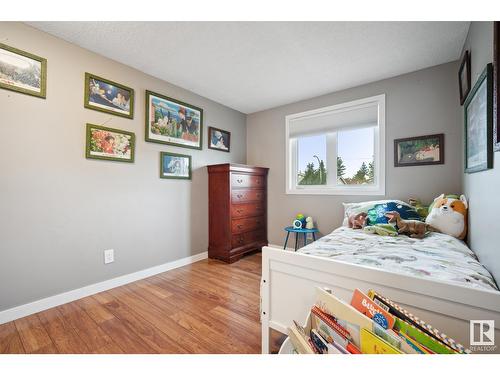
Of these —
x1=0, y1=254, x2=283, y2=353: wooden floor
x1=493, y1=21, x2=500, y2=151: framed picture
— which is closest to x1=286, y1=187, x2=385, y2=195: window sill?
x1=0, y1=254, x2=283, y2=353: wooden floor

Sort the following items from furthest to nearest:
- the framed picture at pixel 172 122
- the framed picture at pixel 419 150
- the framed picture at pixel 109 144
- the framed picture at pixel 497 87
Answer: the framed picture at pixel 172 122
the framed picture at pixel 419 150
the framed picture at pixel 109 144
the framed picture at pixel 497 87

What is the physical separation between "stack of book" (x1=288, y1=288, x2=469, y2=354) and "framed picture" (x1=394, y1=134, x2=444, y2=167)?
2.19 m

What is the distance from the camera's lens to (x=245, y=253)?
312 centimetres

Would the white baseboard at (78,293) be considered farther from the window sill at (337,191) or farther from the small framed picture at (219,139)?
the window sill at (337,191)

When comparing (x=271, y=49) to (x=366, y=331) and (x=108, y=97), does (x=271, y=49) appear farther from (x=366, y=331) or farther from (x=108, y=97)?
(x=366, y=331)

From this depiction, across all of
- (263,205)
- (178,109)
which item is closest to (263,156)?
(263,205)

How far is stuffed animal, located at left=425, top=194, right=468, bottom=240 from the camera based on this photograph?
65.8 inches

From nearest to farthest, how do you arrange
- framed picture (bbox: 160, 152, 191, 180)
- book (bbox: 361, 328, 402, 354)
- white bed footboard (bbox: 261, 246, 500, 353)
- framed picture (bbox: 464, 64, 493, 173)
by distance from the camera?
book (bbox: 361, 328, 402, 354), white bed footboard (bbox: 261, 246, 500, 353), framed picture (bbox: 464, 64, 493, 173), framed picture (bbox: 160, 152, 191, 180)

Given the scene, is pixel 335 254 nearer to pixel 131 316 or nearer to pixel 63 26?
pixel 131 316

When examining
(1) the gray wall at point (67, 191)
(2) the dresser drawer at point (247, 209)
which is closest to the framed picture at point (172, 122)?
(1) the gray wall at point (67, 191)

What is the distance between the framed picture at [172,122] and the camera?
8.09ft

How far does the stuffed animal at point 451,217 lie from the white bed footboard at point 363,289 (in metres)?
1.32

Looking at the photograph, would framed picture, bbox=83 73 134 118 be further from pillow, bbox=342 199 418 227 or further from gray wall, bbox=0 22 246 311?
pillow, bbox=342 199 418 227

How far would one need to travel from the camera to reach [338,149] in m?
2.97
